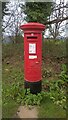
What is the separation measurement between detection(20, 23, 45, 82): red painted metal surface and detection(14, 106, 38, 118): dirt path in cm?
71

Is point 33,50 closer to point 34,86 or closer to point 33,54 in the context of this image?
point 33,54

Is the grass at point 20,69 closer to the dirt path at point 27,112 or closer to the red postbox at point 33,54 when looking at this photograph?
the dirt path at point 27,112

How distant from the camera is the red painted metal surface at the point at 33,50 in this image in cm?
471

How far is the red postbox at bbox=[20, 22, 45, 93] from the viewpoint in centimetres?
471

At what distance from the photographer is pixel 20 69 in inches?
282

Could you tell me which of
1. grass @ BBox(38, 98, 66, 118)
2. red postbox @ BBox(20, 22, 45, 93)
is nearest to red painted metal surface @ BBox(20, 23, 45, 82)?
red postbox @ BBox(20, 22, 45, 93)

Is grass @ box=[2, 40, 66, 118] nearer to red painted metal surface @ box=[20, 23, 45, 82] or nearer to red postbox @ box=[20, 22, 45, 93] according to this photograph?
red postbox @ box=[20, 22, 45, 93]

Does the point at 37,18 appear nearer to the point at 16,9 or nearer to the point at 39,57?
the point at 16,9

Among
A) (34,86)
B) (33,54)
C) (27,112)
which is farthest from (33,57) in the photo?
(27,112)

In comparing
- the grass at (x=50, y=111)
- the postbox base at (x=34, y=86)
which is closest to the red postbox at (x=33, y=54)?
the postbox base at (x=34, y=86)

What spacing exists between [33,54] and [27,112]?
4.37 ft

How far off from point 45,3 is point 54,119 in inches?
216

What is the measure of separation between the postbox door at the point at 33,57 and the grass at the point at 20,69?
655mm

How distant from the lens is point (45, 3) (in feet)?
27.3
